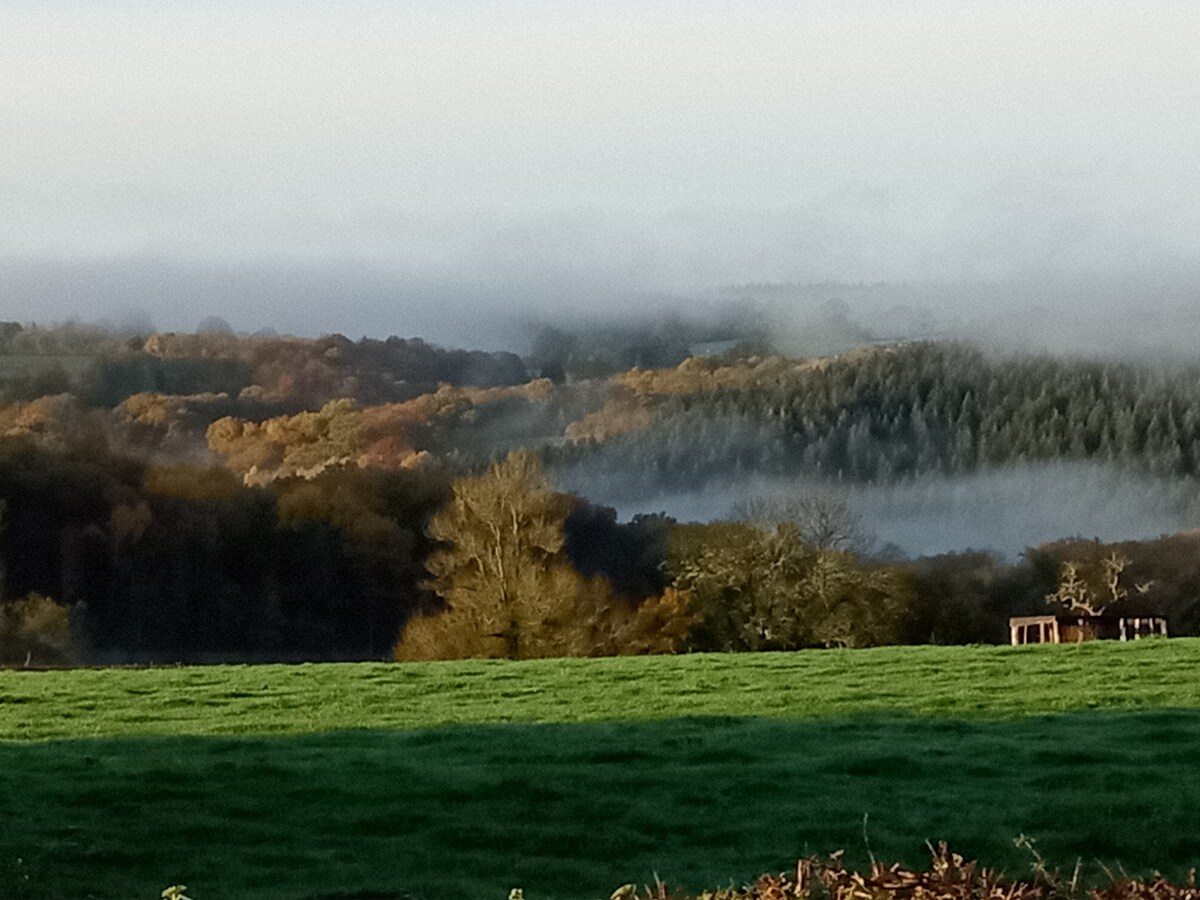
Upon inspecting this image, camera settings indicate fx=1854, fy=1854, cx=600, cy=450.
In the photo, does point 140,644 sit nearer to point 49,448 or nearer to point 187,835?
point 49,448

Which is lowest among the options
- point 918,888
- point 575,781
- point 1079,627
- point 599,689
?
point 1079,627

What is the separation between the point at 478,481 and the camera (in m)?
51.8

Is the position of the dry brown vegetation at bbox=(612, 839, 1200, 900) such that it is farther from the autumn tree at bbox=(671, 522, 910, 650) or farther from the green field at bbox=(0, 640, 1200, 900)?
the autumn tree at bbox=(671, 522, 910, 650)

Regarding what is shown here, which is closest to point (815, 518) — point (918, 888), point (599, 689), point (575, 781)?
point (599, 689)

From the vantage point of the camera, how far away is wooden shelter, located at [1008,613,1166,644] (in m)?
51.2

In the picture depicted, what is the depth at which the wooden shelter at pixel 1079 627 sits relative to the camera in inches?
2014

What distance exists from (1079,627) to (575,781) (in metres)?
37.0

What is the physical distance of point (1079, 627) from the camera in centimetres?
5172

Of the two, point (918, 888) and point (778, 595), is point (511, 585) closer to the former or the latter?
point (778, 595)

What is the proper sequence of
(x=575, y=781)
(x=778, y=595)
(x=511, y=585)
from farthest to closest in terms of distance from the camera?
(x=778, y=595) < (x=511, y=585) < (x=575, y=781)

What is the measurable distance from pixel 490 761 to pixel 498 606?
30212mm

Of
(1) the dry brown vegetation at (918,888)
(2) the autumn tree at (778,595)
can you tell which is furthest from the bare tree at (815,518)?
(1) the dry brown vegetation at (918,888)

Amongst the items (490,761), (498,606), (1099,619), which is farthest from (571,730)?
(1099,619)

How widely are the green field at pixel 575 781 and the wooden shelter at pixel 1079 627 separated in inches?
909
